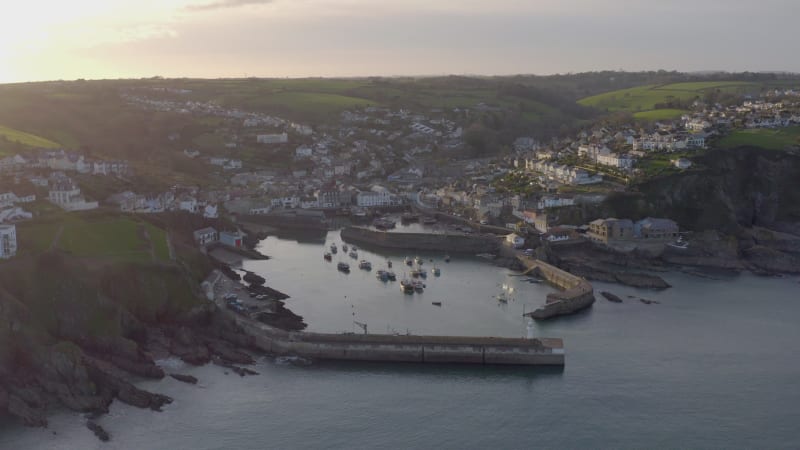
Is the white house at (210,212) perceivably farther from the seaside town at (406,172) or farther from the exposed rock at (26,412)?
the exposed rock at (26,412)

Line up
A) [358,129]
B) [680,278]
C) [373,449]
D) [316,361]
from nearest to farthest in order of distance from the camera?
1. [373,449]
2. [316,361]
3. [680,278]
4. [358,129]

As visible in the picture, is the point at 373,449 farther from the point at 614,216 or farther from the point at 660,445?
the point at 614,216

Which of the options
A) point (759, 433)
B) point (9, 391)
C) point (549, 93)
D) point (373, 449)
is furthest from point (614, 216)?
point (549, 93)

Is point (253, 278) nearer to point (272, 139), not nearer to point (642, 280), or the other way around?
point (642, 280)

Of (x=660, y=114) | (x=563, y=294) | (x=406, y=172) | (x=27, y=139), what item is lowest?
(x=563, y=294)

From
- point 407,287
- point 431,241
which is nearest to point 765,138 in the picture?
point 431,241

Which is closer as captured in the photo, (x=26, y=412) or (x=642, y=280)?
(x=26, y=412)

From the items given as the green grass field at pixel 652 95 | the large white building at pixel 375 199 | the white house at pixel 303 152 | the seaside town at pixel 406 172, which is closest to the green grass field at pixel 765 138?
the seaside town at pixel 406 172
